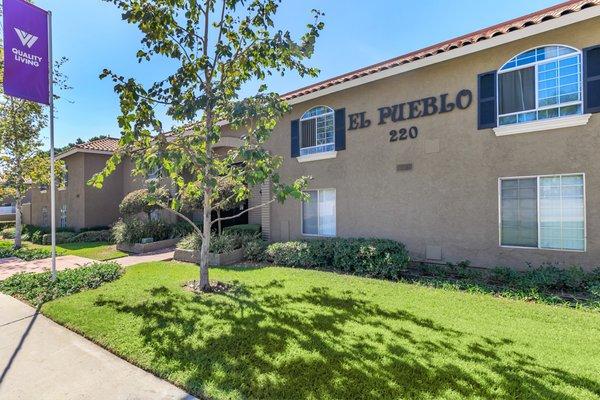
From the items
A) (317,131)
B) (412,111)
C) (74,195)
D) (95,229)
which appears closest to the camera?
(412,111)

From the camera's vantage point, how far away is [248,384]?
389 cm

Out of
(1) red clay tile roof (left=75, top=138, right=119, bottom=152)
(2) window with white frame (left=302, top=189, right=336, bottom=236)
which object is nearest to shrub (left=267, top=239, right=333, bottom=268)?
(2) window with white frame (left=302, top=189, right=336, bottom=236)

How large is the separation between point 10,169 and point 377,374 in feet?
67.9

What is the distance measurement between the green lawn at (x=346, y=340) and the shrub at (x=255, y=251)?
12.4 feet

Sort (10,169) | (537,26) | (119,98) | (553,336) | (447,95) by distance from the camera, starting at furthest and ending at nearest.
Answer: (10,169), (447,95), (537,26), (119,98), (553,336)

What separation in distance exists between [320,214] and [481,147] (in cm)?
591

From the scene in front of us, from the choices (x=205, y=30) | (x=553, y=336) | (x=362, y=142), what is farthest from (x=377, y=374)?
(x=362, y=142)

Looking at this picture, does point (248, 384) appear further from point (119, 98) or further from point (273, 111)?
point (119, 98)

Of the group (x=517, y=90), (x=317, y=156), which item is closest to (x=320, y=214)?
(x=317, y=156)

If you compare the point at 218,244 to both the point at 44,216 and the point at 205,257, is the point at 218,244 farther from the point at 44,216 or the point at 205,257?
the point at 44,216

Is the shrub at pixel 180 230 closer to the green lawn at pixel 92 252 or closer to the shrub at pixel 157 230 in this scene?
the shrub at pixel 157 230

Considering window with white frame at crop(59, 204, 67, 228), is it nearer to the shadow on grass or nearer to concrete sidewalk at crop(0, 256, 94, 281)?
concrete sidewalk at crop(0, 256, 94, 281)

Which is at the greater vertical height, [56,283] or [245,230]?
[245,230]

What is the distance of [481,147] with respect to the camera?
9.09m
